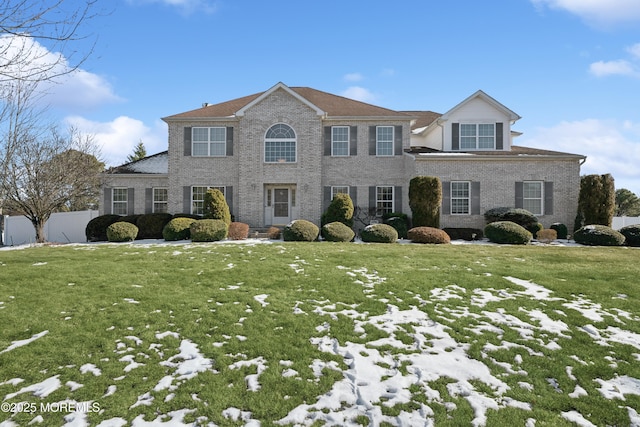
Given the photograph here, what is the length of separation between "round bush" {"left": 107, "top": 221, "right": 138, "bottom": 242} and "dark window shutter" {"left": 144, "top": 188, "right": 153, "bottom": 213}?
5.30 m

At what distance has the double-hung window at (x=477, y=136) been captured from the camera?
73.6 ft

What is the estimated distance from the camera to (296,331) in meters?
6.38

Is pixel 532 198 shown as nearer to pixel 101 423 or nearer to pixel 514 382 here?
pixel 514 382

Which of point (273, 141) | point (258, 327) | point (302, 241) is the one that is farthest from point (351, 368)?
point (273, 141)

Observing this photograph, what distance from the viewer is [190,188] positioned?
22.2 metres

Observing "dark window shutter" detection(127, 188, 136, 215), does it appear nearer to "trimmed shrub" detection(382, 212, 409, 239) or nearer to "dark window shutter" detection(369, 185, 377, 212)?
"dark window shutter" detection(369, 185, 377, 212)

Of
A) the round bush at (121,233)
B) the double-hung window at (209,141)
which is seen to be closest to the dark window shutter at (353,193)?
the double-hung window at (209,141)

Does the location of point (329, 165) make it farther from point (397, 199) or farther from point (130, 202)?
point (130, 202)

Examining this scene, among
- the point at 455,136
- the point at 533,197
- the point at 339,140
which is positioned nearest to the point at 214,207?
the point at 339,140

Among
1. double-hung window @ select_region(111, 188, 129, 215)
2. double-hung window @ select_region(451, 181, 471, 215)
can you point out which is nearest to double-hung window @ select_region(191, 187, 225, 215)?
double-hung window @ select_region(111, 188, 129, 215)

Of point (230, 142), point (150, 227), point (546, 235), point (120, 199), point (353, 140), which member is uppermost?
point (353, 140)

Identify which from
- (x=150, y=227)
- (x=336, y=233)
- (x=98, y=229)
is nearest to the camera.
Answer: (x=336, y=233)

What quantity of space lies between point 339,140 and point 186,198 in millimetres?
9407

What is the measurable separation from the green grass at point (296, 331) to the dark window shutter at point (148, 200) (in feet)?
37.6
